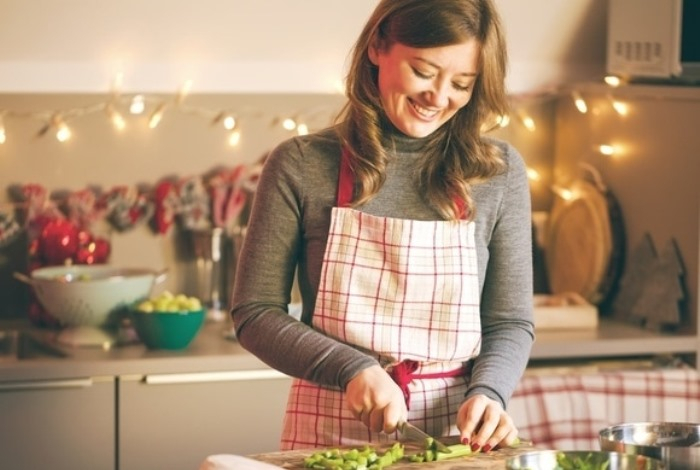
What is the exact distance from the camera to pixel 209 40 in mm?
3031

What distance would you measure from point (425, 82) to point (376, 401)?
1.40 ft

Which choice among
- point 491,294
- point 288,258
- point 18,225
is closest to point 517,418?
point 491,294

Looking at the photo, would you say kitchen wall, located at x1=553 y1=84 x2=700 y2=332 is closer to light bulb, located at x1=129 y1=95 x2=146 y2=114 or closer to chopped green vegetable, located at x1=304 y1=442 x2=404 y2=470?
light bulb, located at x1=129 y1=95 x2=146 y2=114

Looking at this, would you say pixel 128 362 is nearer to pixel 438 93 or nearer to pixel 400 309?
pixel 400 309

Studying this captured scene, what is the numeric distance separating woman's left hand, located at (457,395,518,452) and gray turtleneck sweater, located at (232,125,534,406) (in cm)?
7

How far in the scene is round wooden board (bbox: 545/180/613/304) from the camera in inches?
120

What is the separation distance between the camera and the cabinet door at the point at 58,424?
256 cm

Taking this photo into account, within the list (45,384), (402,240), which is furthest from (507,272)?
(45,384)

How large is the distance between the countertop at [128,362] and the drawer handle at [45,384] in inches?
0.5

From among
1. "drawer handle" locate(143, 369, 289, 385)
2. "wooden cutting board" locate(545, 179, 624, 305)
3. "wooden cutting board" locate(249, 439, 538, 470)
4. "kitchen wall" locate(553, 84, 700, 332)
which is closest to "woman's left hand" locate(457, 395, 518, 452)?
"wooden cutting board" locate(249, 439, 538, 470)

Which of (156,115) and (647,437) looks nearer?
(647,437)

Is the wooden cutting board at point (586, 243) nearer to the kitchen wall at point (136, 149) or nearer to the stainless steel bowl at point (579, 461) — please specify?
the kitchen wall at point (136, 149)

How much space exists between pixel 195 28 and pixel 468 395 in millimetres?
1607

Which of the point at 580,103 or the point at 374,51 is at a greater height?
the point at 580,103
